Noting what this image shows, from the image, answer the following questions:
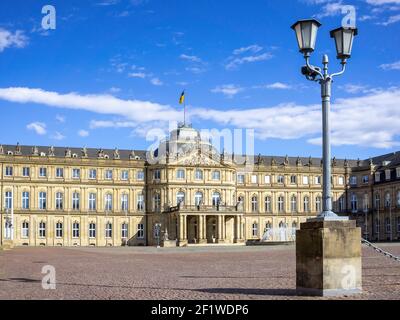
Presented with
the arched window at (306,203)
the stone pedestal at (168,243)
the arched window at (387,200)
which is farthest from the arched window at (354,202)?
the stone pedestal at (168,243)

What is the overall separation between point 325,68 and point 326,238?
4542 millimetres

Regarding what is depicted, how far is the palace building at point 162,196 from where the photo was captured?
→ 92.5 meters

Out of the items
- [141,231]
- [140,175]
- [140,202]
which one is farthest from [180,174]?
[141,231]

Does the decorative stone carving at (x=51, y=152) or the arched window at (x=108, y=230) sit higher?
the decorative stone carving at (x=51, y=152)

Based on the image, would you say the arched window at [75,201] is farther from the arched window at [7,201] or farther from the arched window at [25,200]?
the arched window at [7,201]

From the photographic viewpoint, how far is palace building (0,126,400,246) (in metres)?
92.5

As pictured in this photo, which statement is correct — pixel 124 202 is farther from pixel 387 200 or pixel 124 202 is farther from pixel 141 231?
pixel 387 200

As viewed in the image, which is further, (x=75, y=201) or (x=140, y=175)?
(x=140, y=175)

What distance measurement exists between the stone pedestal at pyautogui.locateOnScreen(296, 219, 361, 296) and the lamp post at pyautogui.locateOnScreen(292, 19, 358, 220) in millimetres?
352

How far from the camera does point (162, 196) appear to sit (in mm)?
96250

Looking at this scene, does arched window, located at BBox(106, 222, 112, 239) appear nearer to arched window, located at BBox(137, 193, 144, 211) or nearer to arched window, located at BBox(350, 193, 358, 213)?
arched window, located at BBox(137, 193, 144, 211)

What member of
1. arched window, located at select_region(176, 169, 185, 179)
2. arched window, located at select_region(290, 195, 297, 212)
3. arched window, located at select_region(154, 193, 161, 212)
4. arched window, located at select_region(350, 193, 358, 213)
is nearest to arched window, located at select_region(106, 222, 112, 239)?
arched window, located at select_region(154, 193, 161, 212)

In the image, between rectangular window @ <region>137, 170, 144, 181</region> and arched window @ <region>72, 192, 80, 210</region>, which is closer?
arched window @ <region>72, 192, 80, 210</region>
